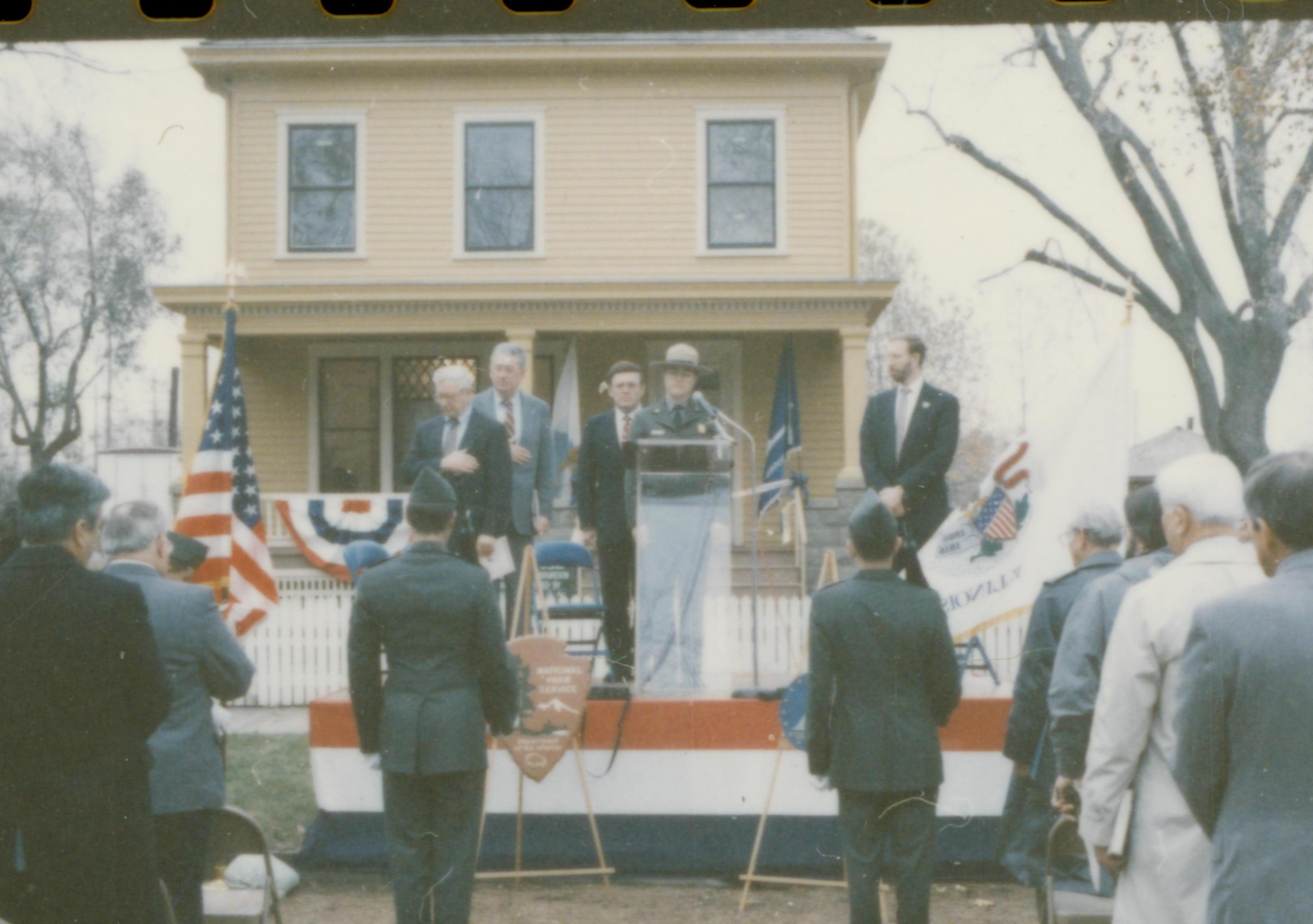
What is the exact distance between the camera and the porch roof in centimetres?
1207

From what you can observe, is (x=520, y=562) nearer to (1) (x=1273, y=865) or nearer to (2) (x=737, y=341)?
(1) (x=1273, y=865)

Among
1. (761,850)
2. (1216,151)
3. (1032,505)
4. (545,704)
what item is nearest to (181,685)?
(545,704)

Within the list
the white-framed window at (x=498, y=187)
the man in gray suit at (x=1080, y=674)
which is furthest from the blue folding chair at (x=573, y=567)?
the white-framed window at (x=498, y=187)

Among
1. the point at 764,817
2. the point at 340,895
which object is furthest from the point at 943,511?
the point at 340,895

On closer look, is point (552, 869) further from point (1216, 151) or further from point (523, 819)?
point (1216, 151)

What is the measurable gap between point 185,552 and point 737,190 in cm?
873

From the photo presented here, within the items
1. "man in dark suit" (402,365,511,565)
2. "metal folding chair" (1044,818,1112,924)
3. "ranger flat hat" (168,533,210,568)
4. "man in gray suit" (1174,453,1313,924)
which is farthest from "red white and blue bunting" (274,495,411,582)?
"man in gray suit" (1174,453,1313,924)

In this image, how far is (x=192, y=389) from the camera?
41.8 ft

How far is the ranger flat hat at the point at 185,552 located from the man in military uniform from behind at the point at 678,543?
6.71ft

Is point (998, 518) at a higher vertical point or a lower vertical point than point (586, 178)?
lower

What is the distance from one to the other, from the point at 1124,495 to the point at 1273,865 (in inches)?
131

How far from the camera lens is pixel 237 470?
6.64 meters

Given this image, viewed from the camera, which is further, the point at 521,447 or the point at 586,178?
the point at 586,178

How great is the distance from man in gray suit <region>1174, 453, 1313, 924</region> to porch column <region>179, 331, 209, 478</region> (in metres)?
10.9
